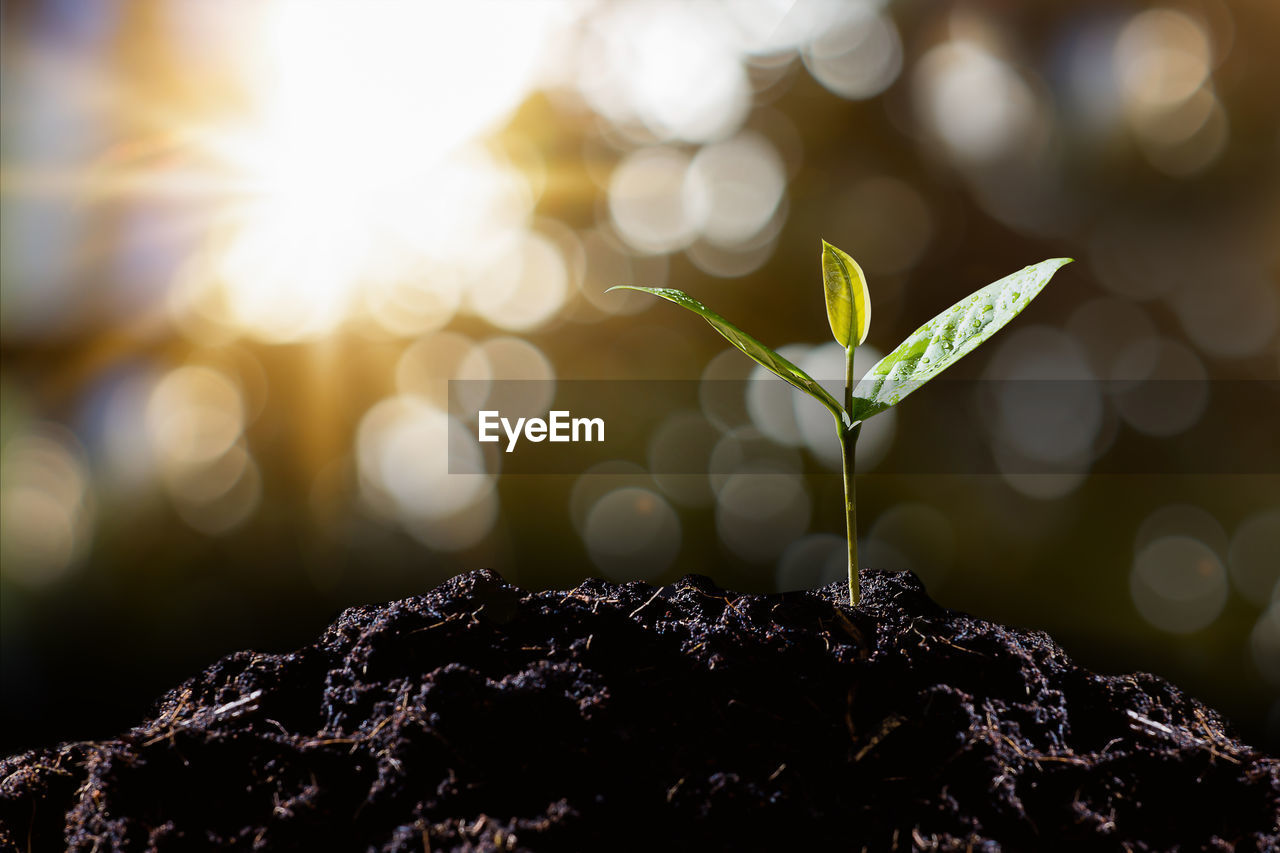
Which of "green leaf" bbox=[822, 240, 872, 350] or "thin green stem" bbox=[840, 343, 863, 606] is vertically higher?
"green leaf" bbox=[822, 240, 872, 350]

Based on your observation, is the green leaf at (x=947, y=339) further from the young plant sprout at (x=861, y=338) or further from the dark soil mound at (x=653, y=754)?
the dark soil mound at (x=653, y=754)

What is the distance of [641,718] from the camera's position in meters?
0.61

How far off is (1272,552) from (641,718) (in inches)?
35.9

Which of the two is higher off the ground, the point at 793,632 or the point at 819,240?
the point at 819,240

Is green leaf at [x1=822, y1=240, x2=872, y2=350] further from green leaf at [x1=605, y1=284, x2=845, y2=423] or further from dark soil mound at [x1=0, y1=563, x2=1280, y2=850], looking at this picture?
dark soil mound at [x1=0, y1=563, x2=1280, y2=850]

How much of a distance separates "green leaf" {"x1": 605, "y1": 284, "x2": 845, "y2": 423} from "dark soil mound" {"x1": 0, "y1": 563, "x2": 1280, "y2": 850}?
0.23m

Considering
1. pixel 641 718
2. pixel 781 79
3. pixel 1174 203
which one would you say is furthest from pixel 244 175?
pixel 1174 203

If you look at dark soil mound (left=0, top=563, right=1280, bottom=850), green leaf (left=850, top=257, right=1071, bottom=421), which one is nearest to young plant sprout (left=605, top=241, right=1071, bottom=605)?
green leaf (left=850, top=257, right=1071, bottom=421)

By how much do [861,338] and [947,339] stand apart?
88 mm

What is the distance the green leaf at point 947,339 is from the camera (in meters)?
0.66

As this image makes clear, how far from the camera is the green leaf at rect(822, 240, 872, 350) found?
760mm

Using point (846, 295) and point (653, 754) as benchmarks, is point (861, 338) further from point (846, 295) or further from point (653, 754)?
point (653, 754)

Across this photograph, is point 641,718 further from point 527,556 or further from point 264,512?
point 264,512

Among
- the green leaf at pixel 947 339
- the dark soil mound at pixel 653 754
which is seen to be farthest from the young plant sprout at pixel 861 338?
the dark soil mound at pixel 653 754
